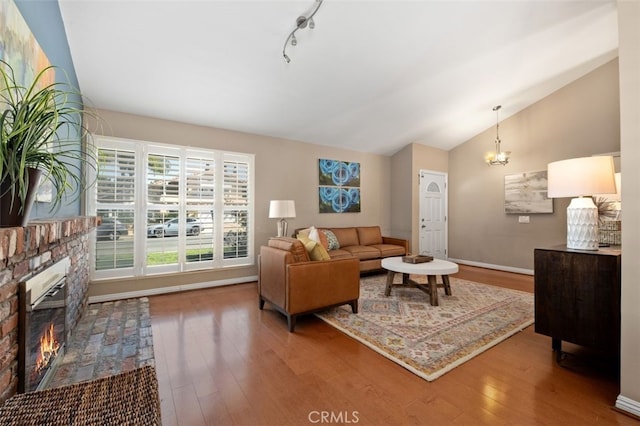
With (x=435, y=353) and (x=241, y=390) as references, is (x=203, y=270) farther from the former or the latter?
(x=435, y=353)

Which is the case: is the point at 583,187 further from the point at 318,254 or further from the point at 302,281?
the point at 302,281

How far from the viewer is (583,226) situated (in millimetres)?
2137

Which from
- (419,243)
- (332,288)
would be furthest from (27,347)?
(419,243)

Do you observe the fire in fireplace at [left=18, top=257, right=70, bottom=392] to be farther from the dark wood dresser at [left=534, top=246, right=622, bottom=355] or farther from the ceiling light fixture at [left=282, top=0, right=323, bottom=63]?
the dark wood dresser at [left=534, top=246, right=622, bottom=355]

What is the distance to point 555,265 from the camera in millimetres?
2174

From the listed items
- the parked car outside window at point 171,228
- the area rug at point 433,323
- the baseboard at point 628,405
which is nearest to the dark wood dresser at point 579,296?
the baseboard at point 628,405

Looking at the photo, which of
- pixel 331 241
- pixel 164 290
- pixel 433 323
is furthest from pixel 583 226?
pixel 164 290

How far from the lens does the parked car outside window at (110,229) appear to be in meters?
3.54

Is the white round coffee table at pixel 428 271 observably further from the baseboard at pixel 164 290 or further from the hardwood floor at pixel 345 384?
the baseboard at pixel 164 290

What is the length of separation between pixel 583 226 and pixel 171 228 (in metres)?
4.51

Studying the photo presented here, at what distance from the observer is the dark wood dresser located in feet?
6.25

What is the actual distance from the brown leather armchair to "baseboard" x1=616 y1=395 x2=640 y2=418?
78.9 inches

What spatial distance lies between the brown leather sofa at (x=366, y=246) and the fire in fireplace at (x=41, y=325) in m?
3.17

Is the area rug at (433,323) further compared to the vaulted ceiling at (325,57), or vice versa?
the vaulted ceiling at (325,57)
